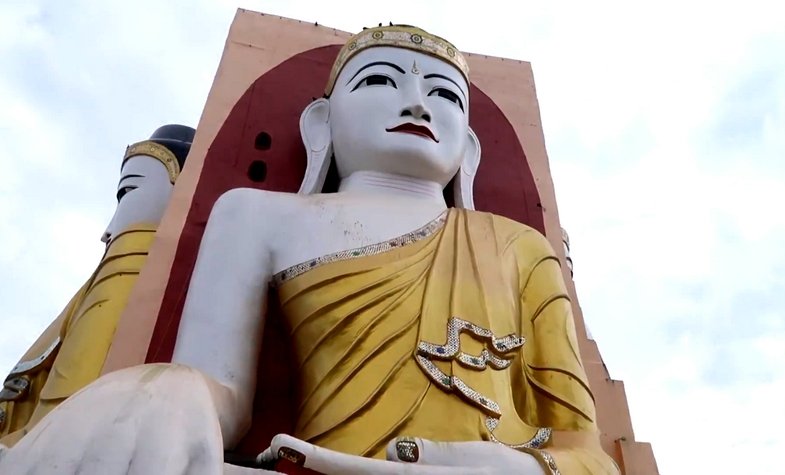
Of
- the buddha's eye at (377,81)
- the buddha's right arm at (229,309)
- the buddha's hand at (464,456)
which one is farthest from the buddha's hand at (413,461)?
the buddha's eye at (377,81)

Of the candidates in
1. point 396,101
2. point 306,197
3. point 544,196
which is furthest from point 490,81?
point 306,197

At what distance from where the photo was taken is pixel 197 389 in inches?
66.8

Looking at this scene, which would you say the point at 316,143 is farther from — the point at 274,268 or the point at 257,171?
the point at 274,268

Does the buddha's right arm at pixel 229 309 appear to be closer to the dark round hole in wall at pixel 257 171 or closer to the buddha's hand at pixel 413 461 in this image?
the buddha's hand at pixel 413 461

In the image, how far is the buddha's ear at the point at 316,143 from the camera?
125 inches

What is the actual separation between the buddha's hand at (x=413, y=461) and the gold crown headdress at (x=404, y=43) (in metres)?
1.78

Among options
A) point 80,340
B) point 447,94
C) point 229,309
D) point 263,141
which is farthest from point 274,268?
point 263,141

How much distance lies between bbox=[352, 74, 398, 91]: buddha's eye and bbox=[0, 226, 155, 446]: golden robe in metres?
1.07

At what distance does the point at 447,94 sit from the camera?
3.14m

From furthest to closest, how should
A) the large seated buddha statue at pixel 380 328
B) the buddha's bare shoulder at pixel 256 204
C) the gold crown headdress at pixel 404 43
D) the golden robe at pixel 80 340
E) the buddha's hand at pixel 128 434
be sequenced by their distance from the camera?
the gold crown headdress at pixel 404 43, the golden robe at pixel 80 340, the buddha's bare shoulder at pixel 256 204, the large seated buddha statue at pixel 380 328, the buddha's hand at pixel 128 434

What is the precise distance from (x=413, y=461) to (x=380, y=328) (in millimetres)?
606

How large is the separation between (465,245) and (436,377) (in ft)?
1.98

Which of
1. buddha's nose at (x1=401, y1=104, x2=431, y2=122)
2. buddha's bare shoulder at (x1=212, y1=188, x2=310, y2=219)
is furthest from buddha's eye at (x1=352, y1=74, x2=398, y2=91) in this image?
buddha's bare shoulder at (x1=212, y1=188, x2=310, y2=219)

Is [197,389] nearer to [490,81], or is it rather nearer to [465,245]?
[465,245]
